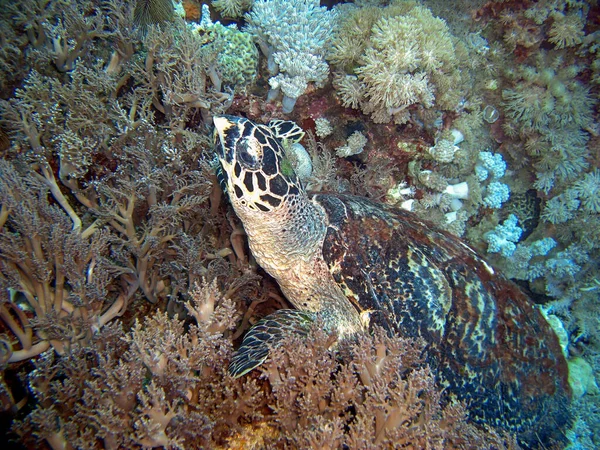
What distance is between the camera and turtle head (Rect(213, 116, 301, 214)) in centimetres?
212

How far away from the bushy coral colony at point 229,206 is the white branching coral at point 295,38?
0.02 metres

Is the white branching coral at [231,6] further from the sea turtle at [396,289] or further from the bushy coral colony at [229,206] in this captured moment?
the sea turtle at [396,289]

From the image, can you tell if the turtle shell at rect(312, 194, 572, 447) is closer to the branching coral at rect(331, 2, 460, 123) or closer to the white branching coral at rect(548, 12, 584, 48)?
the branching coral at rect(331, 2, 460, 123)

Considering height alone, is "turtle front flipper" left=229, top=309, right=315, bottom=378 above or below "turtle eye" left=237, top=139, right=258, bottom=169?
below

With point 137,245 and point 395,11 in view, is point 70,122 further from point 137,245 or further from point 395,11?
point 395,11

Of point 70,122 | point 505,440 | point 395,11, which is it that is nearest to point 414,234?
point 505,440

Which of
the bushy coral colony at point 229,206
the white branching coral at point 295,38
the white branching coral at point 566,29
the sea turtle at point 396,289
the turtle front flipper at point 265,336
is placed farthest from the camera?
the white branching coral at point 566,29

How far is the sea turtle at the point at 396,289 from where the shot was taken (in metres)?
2.26

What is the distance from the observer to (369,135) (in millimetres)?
3658

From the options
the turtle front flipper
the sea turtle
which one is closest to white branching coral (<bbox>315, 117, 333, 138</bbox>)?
the sea turtle

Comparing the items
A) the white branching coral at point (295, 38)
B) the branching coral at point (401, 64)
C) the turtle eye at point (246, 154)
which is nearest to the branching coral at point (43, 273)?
the turtle eye at point (246, 154)

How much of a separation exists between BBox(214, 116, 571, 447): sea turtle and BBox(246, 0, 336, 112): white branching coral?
1.23 m

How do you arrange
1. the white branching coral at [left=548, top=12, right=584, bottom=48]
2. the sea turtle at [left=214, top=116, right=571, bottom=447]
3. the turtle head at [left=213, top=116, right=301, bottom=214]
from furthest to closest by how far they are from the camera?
the white branching coral at [left=548, top=12, right=584, bottom=48] < the sea turtle at [left=214, top=116, right=571, bottom=447] < the turtle head at [left=213, top=116, right=301, bottom=214]

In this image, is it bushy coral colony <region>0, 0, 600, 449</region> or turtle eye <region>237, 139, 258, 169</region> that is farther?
turtle eye <region>237, 139, 258, 169</region>
